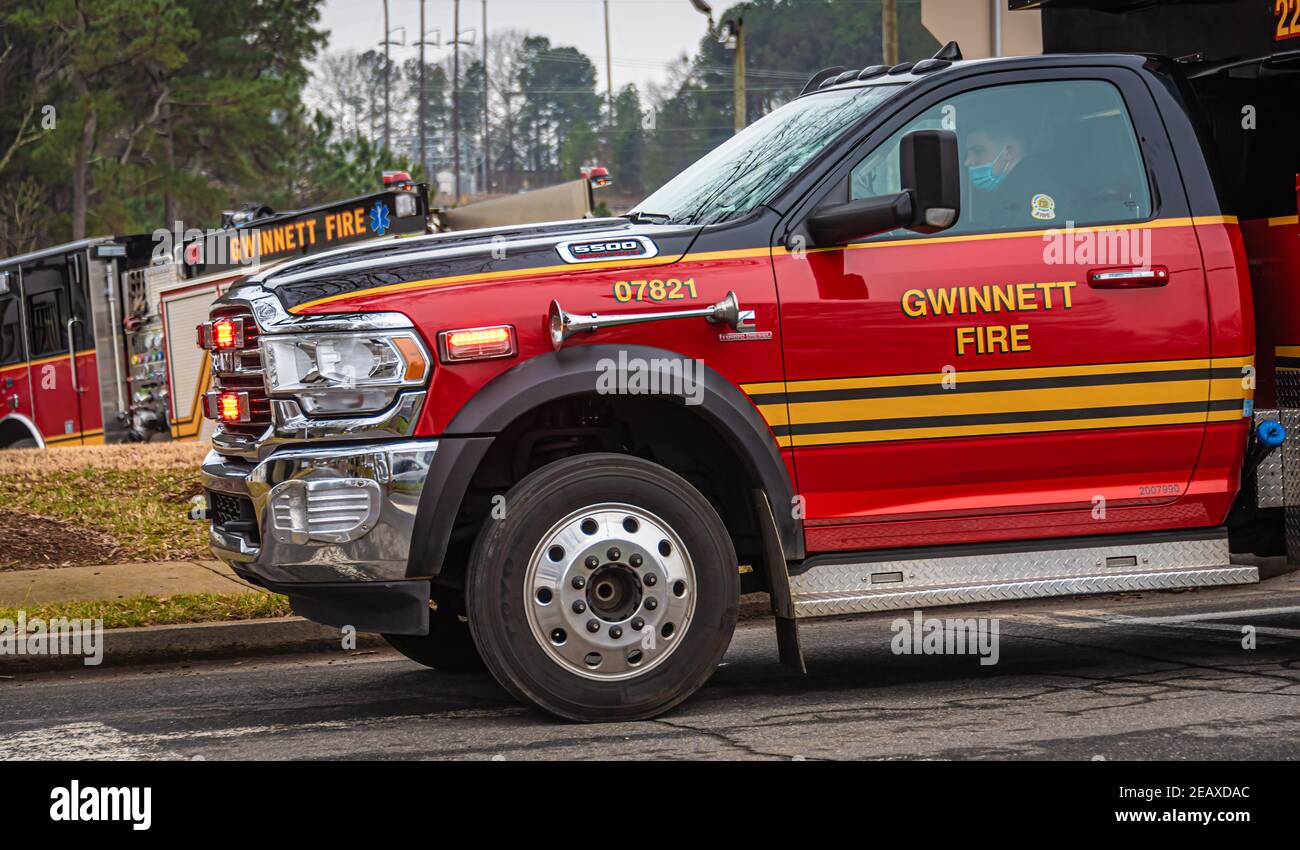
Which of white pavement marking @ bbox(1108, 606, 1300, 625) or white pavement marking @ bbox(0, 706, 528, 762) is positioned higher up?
white pavement marking @ bbox(0, 706, 528, 762)

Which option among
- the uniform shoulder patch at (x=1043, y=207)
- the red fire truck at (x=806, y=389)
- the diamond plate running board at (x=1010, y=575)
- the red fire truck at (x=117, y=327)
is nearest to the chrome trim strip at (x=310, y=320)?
the red fire truck at (x=806, y=389)

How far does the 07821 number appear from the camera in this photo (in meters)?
5.40

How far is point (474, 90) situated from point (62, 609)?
309 ft

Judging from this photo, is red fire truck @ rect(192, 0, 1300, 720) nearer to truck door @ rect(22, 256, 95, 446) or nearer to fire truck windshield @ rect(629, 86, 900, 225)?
fire truck windshield @ rect(629, 86, 900, 225)

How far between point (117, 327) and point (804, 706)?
15.4 m

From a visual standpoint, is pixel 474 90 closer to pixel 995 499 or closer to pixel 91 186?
pixel 91 186

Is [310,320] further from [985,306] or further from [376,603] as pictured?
[985,306]

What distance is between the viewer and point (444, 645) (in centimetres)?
673

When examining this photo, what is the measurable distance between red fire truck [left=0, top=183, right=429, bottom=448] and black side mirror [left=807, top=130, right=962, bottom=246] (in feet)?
39.9

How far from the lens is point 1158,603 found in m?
8.59

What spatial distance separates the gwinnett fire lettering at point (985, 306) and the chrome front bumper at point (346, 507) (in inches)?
69.9

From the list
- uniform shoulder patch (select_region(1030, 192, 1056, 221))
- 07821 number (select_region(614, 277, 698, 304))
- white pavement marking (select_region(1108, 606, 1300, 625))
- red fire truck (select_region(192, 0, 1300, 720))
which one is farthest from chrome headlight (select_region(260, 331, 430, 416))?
white pavement marking (select_region(1108, 606, 1300, 625))

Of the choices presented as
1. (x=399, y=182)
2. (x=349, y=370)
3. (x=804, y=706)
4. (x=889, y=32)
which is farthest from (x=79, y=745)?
(x=889, y=32)

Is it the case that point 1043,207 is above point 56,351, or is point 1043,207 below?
above
